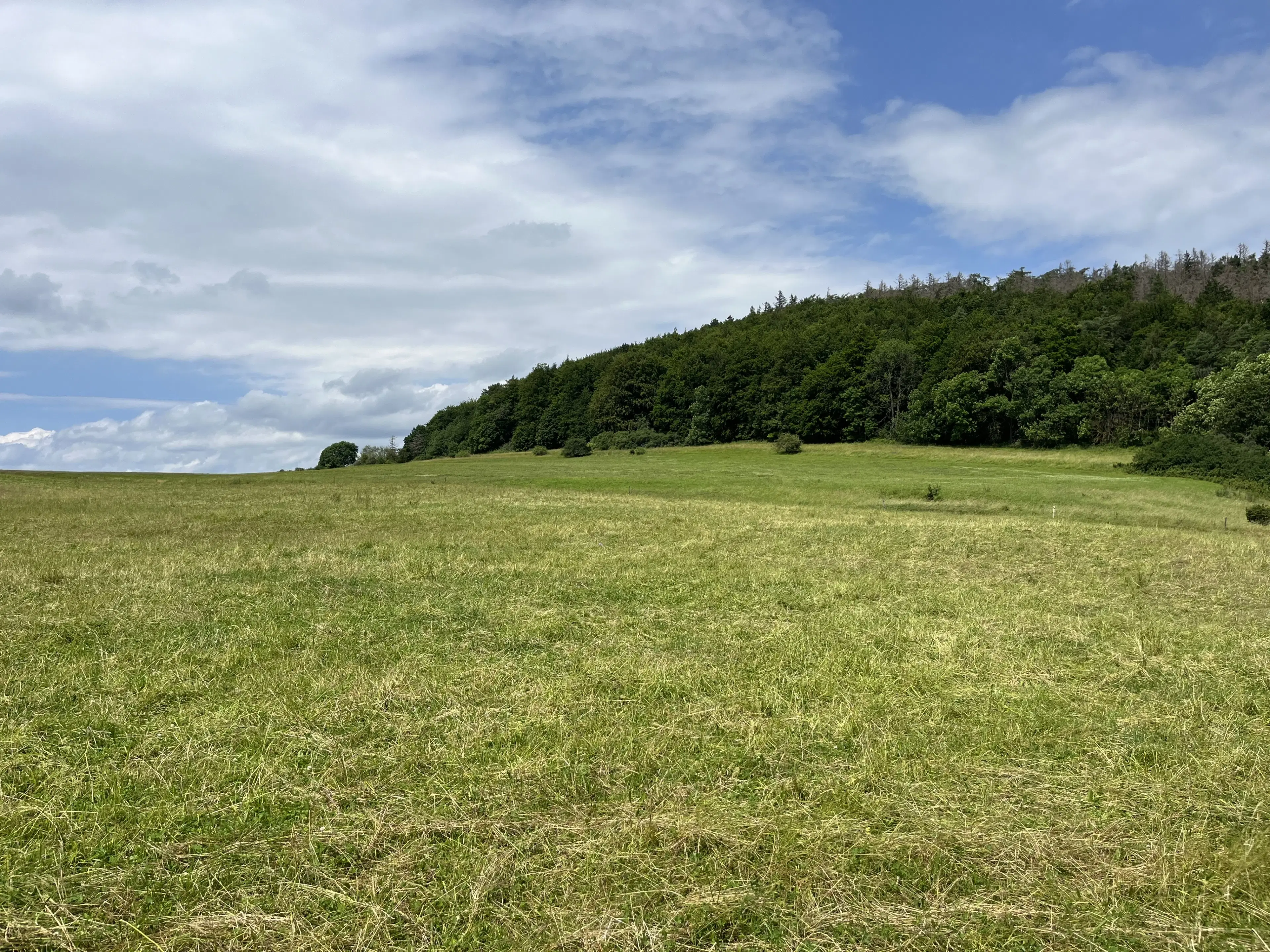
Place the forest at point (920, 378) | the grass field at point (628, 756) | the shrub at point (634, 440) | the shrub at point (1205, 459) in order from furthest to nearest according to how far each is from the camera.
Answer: the shrub at point (634, 440)
the forest at point (920, 378)
the shrub at point (1205, 459)
the grass field at point (628, 756)

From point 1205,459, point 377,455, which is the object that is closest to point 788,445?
point 1205,459

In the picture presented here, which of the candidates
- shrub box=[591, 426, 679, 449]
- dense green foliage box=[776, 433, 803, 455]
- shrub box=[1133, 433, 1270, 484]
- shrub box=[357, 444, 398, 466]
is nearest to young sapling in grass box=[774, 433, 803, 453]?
dense green foliage box=[776, 433, 803, 455]

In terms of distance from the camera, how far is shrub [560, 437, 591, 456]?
96812mm

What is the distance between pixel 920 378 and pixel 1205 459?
5294 centimetres

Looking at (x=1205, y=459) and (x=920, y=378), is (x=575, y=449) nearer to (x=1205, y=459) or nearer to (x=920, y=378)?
(x=920, y=378)

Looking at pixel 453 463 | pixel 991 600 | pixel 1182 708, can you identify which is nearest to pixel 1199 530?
pixel 991 600

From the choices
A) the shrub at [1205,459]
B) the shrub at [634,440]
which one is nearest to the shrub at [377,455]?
the shrub at [634,440]

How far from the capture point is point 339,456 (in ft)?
399

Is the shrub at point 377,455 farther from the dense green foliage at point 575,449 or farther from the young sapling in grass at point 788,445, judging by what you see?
the young sapling in grass at point 788,445

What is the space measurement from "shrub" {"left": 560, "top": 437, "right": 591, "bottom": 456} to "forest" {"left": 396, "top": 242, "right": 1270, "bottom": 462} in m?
13.8

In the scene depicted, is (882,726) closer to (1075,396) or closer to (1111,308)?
(1075,396)

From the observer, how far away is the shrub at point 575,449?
96.8m

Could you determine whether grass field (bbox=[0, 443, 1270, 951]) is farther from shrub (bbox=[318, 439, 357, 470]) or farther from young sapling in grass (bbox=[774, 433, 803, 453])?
shrub (bbox=[318, 439, 357, 470])

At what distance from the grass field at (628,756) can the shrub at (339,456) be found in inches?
4244
